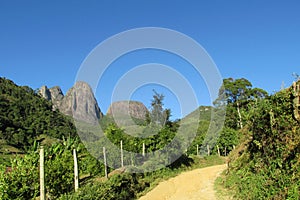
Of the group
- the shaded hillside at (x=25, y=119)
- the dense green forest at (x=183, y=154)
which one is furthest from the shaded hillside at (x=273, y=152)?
the shaded hillside at (x=25, y=119)

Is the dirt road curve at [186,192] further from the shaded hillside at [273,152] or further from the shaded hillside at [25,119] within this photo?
the shaded hillside at [25,119]

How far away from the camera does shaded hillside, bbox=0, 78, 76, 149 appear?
2331 inches

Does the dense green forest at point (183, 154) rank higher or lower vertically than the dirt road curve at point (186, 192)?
higher

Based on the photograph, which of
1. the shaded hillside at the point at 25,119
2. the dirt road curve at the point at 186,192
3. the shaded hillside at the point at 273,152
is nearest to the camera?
the shaded hillside at the point at 273,152

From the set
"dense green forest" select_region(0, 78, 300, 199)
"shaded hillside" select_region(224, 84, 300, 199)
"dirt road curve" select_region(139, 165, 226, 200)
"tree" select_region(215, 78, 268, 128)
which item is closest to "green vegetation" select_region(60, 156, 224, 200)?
"dense green forest" select_region(0, 78, 300, 199)

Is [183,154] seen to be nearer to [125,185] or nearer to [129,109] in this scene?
[129,109]

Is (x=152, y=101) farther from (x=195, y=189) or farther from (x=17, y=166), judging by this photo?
(x=17, y=166)

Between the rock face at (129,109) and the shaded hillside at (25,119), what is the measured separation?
43784 mm

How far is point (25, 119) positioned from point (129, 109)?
58.5m

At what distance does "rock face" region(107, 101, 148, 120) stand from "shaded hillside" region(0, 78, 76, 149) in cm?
4378

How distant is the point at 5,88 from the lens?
7788 cm

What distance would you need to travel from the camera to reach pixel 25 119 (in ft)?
225

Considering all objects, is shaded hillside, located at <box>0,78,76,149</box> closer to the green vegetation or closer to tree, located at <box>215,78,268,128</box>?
tree, located at <box>215,78,268,128</box>

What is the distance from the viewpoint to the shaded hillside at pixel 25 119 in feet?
194
